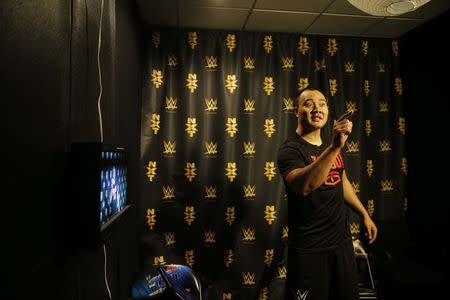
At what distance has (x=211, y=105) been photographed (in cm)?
275

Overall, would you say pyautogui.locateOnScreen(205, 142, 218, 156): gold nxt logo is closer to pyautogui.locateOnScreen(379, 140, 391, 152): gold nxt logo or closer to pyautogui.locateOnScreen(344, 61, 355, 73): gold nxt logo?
pyautogui.locateOnScreen(344, 61, 355, 73): gold nxt logo

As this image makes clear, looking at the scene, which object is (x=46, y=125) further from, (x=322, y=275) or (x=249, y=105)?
(x=249, y=105)

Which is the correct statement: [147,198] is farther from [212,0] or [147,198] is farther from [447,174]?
[447,174]

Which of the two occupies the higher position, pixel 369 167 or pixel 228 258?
pixel 369 167

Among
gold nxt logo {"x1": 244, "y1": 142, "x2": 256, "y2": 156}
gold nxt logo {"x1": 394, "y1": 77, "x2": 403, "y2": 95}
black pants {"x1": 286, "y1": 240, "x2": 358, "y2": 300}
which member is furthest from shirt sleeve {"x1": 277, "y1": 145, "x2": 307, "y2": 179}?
gold nxt logo {"x1": 394, "y1": 77, "x2": 403, "y2": 95}

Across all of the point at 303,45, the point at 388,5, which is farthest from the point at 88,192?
the point at 303,45

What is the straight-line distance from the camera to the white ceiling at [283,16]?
2312 mm

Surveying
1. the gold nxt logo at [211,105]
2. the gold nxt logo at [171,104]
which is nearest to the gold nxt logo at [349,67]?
the gold nxt logo at [211,105]

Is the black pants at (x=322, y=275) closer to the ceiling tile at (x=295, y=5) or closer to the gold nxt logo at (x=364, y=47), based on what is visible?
the ceiling tile at (x=295, y=5)

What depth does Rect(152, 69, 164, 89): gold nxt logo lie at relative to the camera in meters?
2.69

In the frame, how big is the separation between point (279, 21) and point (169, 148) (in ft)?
5.05

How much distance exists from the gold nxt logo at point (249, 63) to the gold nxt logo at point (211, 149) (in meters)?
0.81

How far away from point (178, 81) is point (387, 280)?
2.52 metres

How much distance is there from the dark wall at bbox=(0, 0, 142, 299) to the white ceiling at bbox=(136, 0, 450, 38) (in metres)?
1.24
